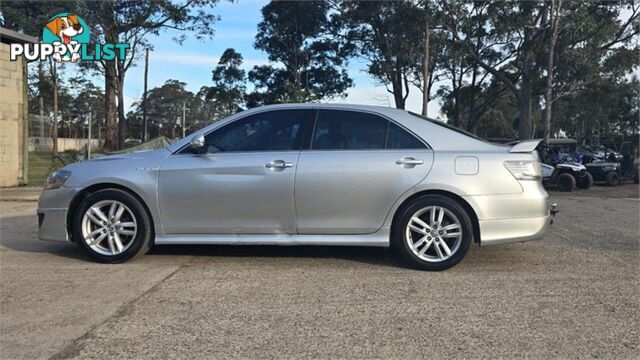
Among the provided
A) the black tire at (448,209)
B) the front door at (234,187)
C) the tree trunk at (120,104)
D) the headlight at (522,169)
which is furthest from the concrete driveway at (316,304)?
the tree trunk at (120,104)

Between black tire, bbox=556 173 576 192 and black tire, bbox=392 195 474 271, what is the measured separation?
15.2 m

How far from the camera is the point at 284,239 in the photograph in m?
5.48

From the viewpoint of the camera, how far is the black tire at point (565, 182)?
61.8 feet

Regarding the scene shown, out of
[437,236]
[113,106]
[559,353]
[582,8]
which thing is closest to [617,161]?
[582,8]

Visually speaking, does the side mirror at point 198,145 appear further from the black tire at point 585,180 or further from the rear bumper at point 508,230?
the black tire at point 585,180

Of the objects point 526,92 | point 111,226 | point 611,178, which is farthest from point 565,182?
point 111,226

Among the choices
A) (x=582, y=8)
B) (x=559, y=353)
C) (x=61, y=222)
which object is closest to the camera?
(x=559, y=353)

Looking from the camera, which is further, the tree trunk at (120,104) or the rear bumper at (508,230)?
the tree trunk at (120,104)

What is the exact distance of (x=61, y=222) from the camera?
5711 millimetres

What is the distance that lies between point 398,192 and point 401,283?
896 millimetres

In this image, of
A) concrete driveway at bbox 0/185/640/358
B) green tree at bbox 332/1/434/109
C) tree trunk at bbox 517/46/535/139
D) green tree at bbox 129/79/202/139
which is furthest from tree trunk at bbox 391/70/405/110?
green tree at bbox 129/79/202/139

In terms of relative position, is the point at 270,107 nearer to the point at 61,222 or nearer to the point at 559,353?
the point at 61,222

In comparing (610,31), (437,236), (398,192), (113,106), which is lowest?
(437,236)

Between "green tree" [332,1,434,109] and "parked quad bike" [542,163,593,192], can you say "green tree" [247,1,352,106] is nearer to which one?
"green tree" [332,1,434,109]
